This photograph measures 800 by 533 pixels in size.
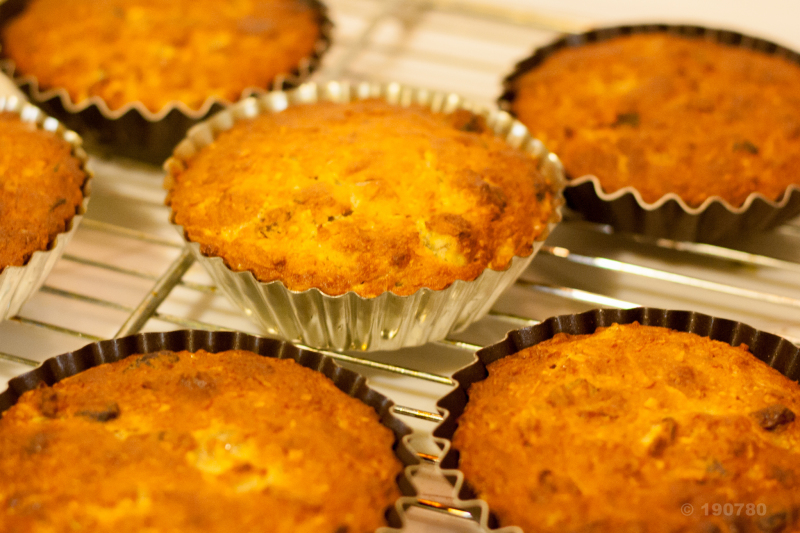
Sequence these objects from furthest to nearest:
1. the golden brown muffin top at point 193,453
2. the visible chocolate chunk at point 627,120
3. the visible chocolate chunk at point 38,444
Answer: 1. the visible chocolate chunk at point 627,120
2. the visible chocolate chunk at point 38,444
3. the golden brown muffin top at point 193,453

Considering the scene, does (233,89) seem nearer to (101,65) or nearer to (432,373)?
(101,65)

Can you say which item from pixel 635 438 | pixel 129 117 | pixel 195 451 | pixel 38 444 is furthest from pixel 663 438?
pixel 129 117

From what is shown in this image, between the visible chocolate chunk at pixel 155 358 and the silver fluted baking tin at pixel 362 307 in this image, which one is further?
the silver fluted baking tin at pixel 362 307

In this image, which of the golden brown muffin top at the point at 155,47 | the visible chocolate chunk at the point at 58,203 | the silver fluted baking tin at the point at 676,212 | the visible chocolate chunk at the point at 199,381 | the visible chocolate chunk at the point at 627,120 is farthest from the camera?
the golden brown muffin top at the point at 155,47

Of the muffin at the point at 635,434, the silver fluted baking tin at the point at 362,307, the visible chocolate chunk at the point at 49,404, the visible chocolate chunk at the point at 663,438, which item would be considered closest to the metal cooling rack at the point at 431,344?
the silver fluted baking tin at the point at 362,307

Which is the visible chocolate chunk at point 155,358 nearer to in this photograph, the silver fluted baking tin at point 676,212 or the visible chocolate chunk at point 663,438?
the visible chocolate chunk at point 663,438

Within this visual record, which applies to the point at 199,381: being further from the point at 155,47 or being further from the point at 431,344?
the point at 155,47

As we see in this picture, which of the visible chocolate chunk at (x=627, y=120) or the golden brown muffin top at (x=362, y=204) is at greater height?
the visible chocolate chunk at (x=627, y=120)
